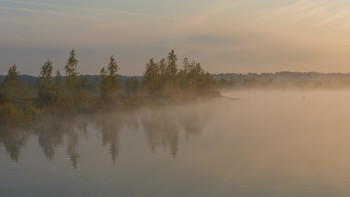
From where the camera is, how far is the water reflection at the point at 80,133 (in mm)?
32844

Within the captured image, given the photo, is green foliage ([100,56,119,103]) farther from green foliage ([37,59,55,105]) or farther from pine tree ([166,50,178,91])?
pine tree ([166,50,178,91])

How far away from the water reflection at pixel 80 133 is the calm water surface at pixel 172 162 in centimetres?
10

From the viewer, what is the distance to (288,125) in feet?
180

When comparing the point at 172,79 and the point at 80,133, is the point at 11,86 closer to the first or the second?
the point at 80,133

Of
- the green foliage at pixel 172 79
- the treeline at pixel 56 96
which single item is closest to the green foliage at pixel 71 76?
the treeline at pixel 56 96

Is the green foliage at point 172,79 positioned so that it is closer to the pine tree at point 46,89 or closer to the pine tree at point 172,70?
the pine tree at point 172,70

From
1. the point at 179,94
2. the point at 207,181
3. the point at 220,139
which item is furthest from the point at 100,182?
the point at 179,94

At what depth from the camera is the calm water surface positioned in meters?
20.5

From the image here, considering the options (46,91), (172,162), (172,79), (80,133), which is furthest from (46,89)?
(172,79)

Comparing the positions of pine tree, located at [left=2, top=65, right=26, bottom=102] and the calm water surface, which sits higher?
pine tree, located at [left=2, top=65, right=26, bottom=102]

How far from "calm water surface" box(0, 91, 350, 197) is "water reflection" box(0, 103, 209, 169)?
0.10 m

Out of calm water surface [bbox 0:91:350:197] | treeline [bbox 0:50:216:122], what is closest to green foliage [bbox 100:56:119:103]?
treeline [bbox 0:50:216:122]

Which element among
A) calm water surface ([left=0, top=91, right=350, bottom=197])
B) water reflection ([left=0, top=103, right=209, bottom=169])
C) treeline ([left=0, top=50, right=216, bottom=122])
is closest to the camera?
calm water surface ([left=0, top=91, right=350, bottom=197])

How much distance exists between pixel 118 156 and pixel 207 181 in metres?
10.2
